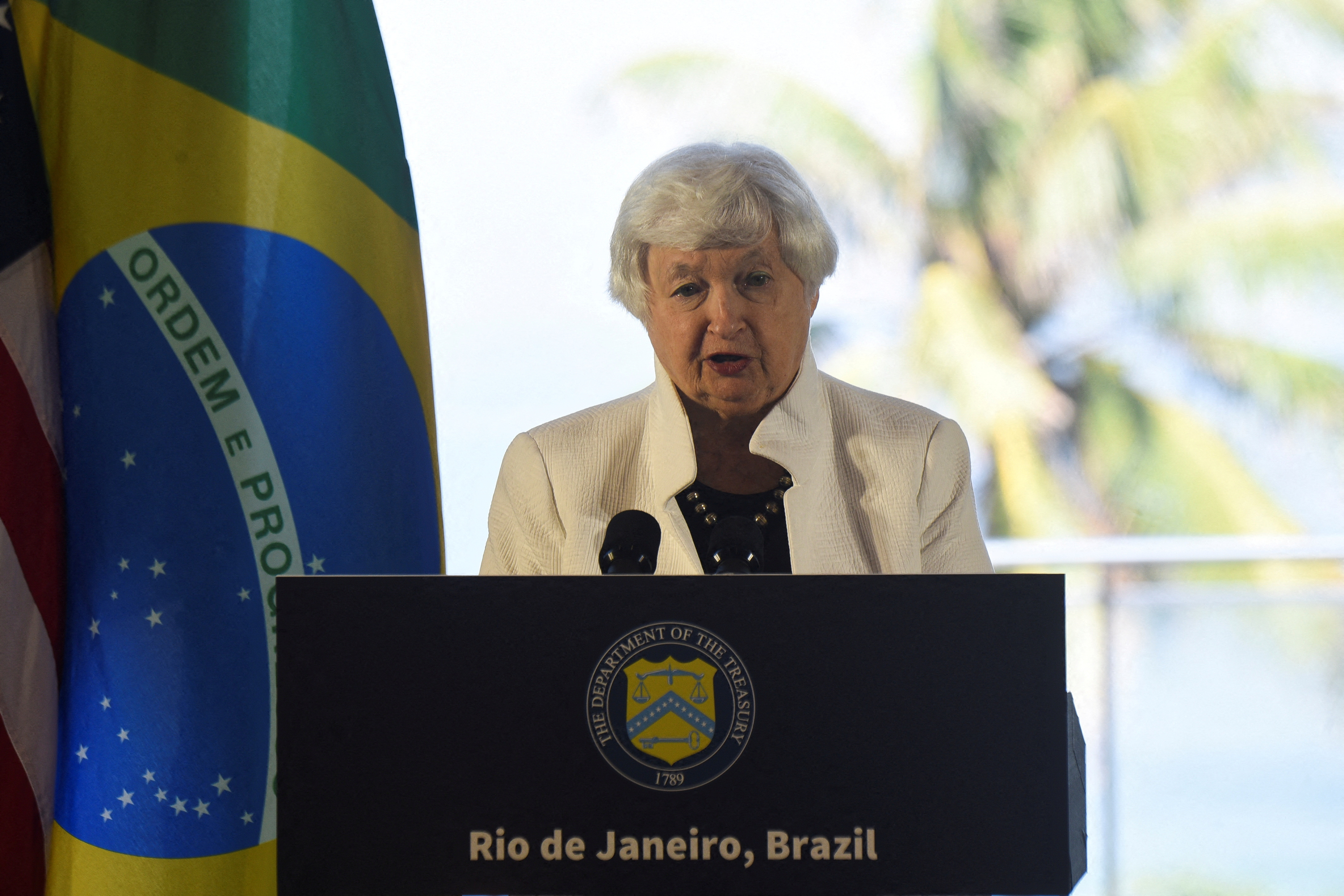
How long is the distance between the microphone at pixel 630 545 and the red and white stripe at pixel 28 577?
1.53 m

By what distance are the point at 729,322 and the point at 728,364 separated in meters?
0.06

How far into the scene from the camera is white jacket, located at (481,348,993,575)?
5.35 feet

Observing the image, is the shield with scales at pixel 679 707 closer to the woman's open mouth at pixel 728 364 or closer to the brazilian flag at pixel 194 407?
the woman's open mouth at pixel 728 364

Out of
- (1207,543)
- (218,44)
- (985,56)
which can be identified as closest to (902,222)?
(985,56)

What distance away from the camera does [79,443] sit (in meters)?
2.31

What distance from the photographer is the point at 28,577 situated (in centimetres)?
225

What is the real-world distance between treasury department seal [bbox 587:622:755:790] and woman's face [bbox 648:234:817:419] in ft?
2.00

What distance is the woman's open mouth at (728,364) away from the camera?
163 centimetres

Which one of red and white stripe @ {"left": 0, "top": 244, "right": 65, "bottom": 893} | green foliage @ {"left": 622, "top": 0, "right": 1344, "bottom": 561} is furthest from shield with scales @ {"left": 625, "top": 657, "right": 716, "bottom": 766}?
green foliage @ {"left": 622, "top": 0, "right": 1344, "bottom": 561}

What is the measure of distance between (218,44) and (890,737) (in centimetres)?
207

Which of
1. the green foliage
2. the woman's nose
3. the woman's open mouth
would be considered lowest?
the woman's open mouth

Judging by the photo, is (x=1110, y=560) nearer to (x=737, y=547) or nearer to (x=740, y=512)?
(x=740, y=512)

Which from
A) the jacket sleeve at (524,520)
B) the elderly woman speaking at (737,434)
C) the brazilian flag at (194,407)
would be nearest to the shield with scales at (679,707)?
the elderly woman speaking at (737,434)

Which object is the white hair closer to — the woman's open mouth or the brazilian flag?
the woman's open mouth
